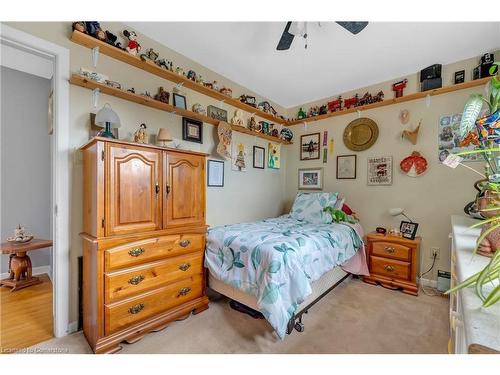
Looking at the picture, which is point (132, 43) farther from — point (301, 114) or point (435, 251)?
point (435, 251)

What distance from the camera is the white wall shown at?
257 cm

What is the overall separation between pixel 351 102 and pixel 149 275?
10.7 feet

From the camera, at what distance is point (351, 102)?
3.06m

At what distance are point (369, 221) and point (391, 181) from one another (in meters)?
0.61

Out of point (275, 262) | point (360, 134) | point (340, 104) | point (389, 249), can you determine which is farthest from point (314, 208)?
point (340, 104)

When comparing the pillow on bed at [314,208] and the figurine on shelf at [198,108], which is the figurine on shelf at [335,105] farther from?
the figurine on shelf at [198,108]

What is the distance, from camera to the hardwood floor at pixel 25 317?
61.5 inches

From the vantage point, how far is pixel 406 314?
1947 mm

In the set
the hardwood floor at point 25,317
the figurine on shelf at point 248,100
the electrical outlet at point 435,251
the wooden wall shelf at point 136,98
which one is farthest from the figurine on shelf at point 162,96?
the electrical outlet at point 435,251

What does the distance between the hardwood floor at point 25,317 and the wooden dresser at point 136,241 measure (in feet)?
1.42

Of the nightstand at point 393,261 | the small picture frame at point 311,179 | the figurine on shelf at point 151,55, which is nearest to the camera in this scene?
the figurine on shelf at point 151,55

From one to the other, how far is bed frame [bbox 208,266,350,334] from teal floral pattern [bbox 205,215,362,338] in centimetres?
16

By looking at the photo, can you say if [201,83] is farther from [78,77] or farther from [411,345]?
[411,345]

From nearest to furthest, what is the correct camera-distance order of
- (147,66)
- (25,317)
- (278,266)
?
(278,266) < (25,317) < (147,66)
